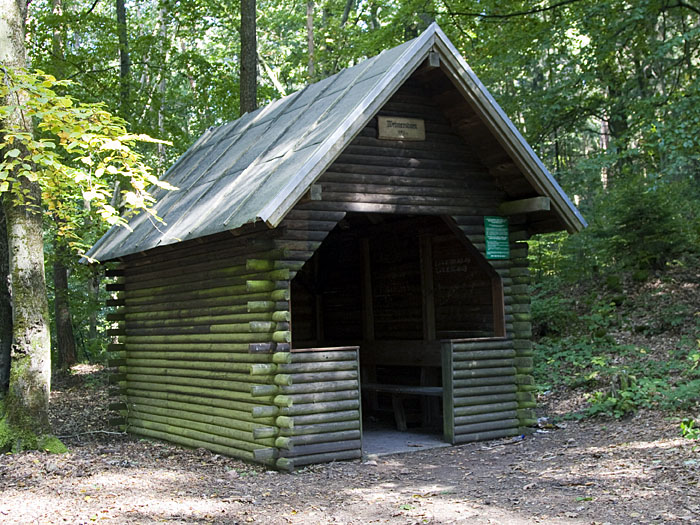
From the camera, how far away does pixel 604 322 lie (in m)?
A: 14.7

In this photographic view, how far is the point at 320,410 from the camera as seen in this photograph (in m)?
8.65

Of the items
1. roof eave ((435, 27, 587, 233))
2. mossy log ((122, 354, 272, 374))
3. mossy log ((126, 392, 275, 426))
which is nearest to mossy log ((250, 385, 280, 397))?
mossy log ((122, 354, 272, 374))

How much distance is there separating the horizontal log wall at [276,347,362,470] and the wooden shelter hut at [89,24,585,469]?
0.06 feet

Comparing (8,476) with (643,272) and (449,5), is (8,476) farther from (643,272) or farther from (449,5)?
(449,5)

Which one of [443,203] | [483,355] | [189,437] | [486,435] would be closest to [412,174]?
[443,203]

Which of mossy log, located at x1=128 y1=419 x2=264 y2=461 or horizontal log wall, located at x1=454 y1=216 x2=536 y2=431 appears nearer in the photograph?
mossy log, located at x1=128 y1=419 x2=264 y2=461

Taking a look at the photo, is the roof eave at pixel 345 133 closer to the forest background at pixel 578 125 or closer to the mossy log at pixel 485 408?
the mossy log at pixel 485 408

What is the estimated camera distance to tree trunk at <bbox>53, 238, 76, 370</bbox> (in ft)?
60.4

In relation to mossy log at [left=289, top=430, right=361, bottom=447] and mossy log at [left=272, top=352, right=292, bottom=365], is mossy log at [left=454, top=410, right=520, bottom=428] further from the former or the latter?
mossy log at [left=272, top=352, right=292, bottom=365]

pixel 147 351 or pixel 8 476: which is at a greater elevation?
pixel 147 351

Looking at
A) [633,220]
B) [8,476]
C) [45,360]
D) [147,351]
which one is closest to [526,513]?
[8,476]

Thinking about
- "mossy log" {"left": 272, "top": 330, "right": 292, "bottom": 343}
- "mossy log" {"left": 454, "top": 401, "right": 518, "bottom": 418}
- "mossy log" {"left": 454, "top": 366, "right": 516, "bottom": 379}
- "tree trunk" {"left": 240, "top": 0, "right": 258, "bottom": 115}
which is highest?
"tree trunk" {"left": 240, "top": 0, "right": 258, "bottom": 115}

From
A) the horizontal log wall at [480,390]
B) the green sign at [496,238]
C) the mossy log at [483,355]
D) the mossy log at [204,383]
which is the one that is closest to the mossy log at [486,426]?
the horizontal log wall at [480,390]

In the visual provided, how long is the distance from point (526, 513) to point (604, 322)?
357 inches
